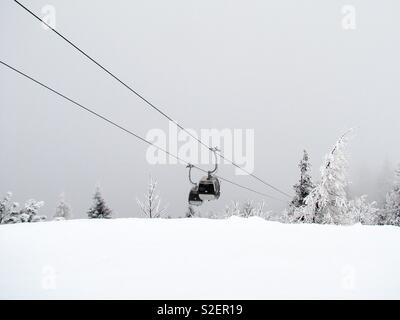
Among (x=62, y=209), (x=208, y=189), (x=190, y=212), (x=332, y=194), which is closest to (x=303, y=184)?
(x=332, y=194)

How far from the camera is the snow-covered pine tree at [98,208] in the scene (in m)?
37.7

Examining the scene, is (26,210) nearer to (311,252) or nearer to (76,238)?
→ (76,238)

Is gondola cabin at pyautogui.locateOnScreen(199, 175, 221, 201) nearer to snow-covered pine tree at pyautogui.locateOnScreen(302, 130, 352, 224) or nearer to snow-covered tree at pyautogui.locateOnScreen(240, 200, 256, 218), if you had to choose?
snow-covered pine tree at pyautogui.locateOnScreen(302, 130, 352, 224)

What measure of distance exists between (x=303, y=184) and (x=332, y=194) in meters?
5.43

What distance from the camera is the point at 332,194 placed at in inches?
826

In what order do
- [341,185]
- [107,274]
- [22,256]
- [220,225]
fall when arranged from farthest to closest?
[341,185]
[220,225]
[22,256]
[107,274]

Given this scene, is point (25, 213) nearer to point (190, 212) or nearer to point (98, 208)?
point (98, 208)

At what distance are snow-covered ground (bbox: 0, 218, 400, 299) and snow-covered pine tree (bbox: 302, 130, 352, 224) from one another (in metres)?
10.8

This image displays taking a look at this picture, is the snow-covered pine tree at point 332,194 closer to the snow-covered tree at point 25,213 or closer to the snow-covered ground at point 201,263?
the snow-covered ground at point 201,263

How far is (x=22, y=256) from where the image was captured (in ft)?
23.9

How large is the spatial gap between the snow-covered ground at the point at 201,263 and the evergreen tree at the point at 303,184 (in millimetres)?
16264

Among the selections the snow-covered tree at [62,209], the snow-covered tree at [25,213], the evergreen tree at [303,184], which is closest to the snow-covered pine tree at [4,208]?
the snow-covered tree at [25,213]
